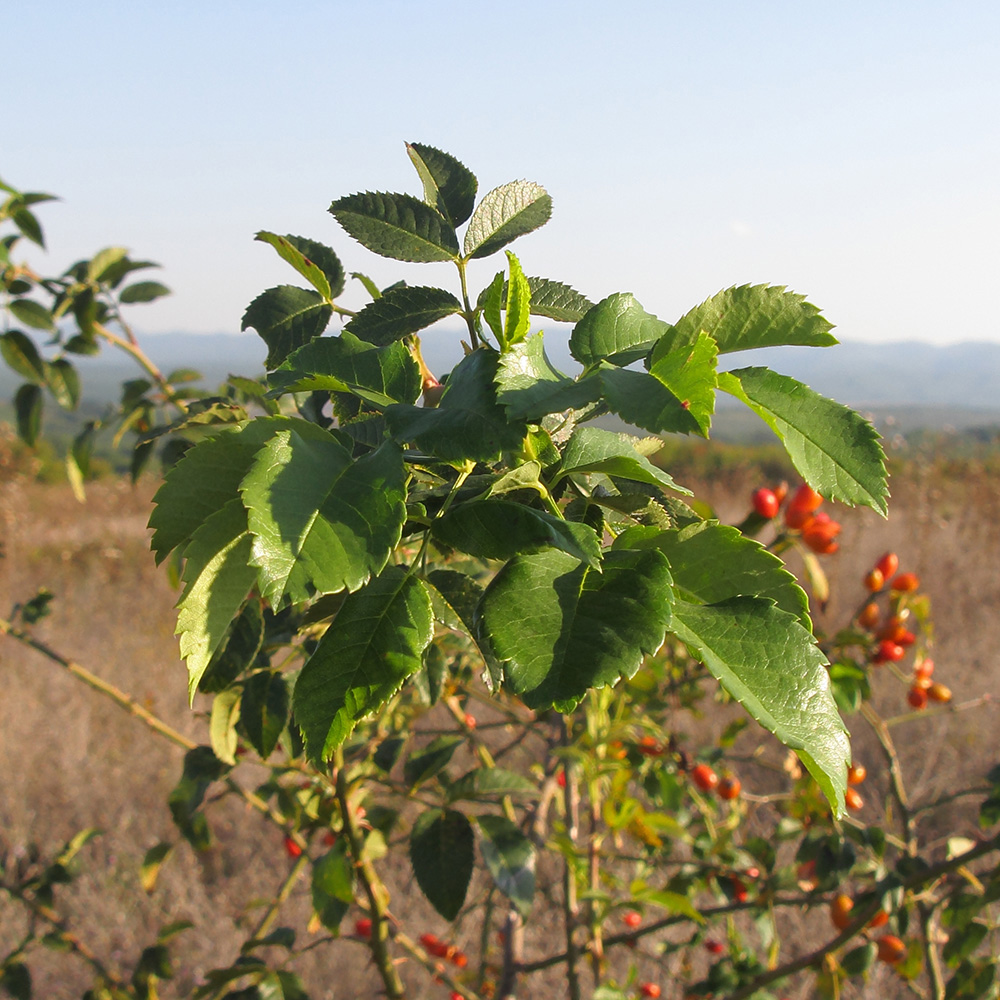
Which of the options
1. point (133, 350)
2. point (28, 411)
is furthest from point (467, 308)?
point (28, 411)

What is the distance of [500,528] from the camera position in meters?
0.31

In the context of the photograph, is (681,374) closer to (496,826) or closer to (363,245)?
(363,245)

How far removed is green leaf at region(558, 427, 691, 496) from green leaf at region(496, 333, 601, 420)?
0.09ft

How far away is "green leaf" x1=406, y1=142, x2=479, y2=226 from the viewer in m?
0.49

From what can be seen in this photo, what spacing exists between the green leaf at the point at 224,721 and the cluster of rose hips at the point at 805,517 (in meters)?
0.66

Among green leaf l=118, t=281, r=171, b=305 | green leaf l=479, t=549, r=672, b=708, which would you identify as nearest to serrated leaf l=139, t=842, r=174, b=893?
green leaf l=118, t=281, r=171, b=305

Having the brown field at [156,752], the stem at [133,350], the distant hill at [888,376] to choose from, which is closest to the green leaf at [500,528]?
the brown field at [156,752]

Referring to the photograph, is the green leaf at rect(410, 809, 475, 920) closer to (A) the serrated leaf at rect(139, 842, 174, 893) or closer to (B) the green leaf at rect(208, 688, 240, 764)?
(B) the green leaf at rect(208, 688, 240, 764)

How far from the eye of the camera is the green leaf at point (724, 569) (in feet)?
0.99

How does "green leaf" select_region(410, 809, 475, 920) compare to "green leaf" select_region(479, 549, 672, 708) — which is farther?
"green leaf" select_region(410, 809, 475, 920)

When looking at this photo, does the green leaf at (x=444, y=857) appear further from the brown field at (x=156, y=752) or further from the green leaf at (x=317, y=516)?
the green leaf at (x=317, y=516)

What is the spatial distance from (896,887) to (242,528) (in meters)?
0.93

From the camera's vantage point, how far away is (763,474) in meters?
9.17

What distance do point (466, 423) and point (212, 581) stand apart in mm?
120
